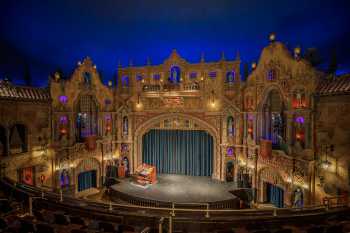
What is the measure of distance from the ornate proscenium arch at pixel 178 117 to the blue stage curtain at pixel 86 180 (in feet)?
14.3

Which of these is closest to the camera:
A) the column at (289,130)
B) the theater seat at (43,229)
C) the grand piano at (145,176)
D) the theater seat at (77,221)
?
the theater seat at (43,229)

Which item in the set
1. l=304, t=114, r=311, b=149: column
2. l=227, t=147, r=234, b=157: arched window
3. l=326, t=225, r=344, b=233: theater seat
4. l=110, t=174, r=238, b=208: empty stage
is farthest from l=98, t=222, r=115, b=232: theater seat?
l=227, t=147, r=234, b=157: arched window

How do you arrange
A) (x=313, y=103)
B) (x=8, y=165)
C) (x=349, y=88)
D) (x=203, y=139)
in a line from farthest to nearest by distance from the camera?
(x=203, y=139), (x=8, y=165), (x=313, y=103), (x=349, y=88)

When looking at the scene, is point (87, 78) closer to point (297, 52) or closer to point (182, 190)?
point (182, 190)

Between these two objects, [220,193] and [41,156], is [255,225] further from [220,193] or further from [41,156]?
[41,156]

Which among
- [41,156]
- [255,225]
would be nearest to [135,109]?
[41,156]

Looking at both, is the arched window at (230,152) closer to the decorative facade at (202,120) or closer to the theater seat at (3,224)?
the decorative facade at (202,120)

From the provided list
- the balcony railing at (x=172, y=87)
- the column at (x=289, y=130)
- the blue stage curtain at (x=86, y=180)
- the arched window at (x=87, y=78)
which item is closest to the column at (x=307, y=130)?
the column at (x=289, y=130)

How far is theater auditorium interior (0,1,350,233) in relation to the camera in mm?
9711

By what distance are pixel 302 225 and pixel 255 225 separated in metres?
2.01

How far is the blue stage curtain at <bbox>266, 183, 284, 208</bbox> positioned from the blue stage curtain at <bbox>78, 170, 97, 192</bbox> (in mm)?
17903

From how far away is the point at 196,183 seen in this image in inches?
884

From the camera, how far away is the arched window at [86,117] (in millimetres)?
23141

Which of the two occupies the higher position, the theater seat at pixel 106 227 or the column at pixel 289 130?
the column at pixel 289 130
